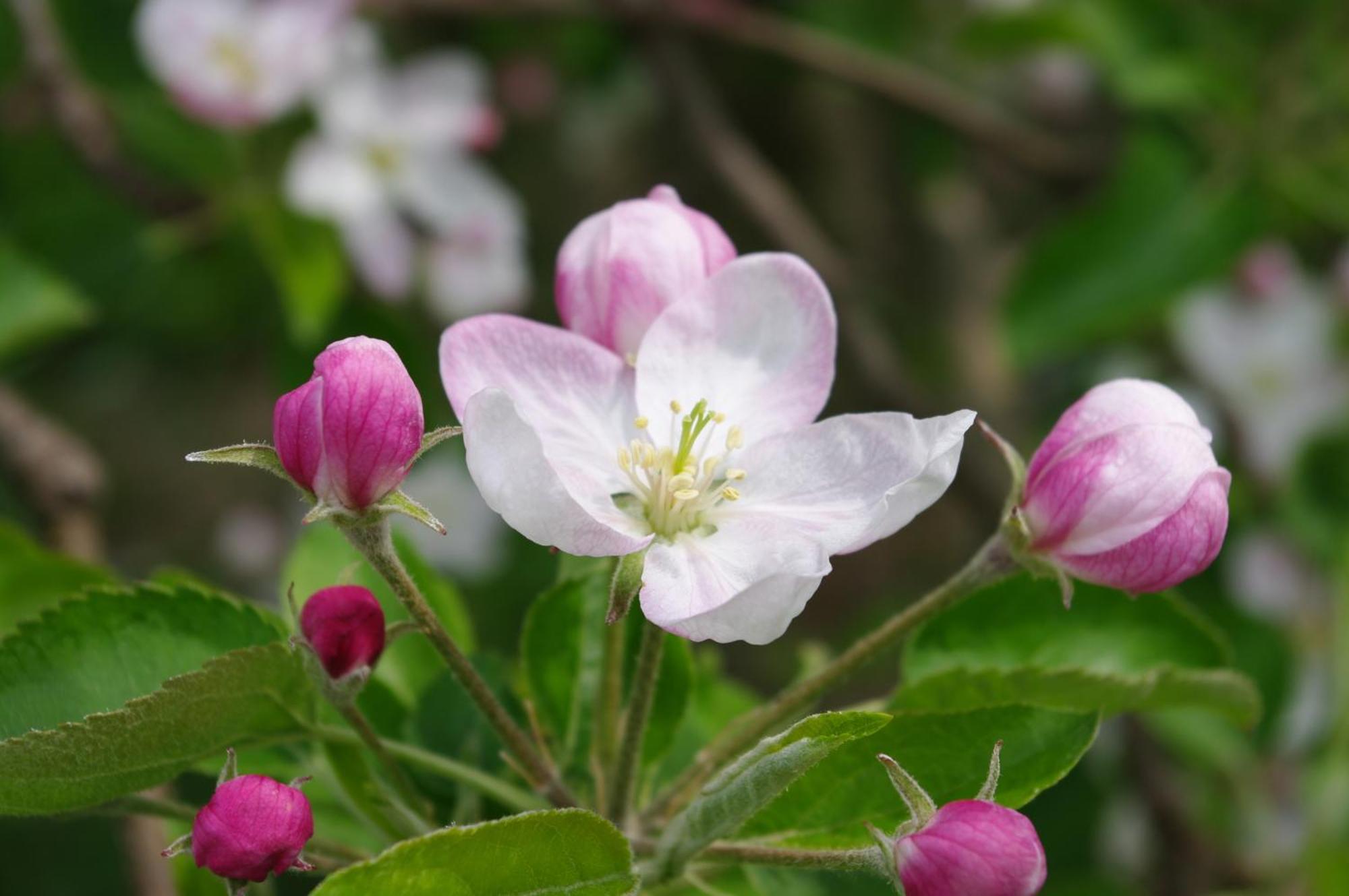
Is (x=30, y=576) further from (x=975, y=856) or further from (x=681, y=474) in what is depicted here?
(x=975, y=856)

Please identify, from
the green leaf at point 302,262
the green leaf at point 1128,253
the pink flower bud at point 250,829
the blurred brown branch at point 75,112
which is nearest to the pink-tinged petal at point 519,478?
the pink flower bud at point 250,829

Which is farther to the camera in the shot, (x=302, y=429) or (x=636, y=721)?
(x=636, y=721)

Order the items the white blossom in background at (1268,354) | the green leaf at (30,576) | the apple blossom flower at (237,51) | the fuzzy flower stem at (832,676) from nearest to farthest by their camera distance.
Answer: the fuzzy flower stem at (832,676)
the green leaf at (30,576)
the apple blossom flower at (237,51)
the white blossom in background at (1268,354)

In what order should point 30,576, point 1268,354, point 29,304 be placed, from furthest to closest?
point 1268,354 < point 29,304 < point 30,576

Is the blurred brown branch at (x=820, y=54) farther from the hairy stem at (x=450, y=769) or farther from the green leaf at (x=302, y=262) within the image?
the hairy stem at (x=450, y=769)

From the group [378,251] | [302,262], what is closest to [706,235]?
[302,262]
